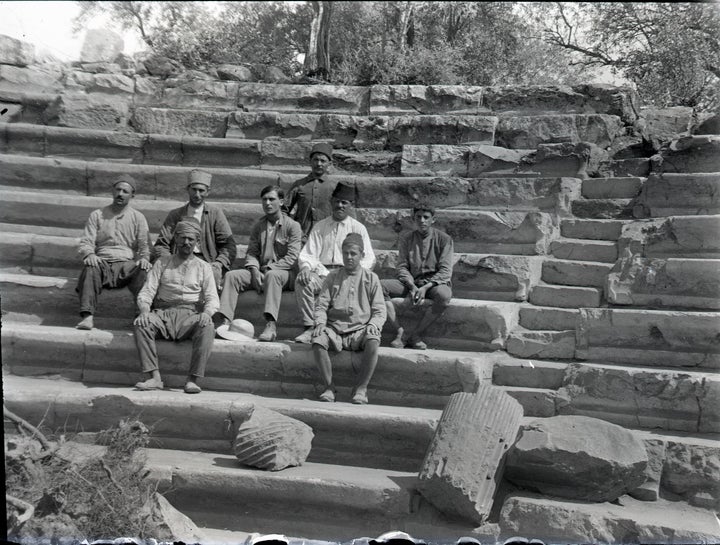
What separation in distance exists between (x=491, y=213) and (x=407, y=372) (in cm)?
226

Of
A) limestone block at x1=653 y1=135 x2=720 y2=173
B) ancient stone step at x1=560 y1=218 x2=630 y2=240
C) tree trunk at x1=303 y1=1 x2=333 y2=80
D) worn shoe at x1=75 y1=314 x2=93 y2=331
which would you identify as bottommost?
worn shoe at x1=75 y1=314 x2=93 y2=331

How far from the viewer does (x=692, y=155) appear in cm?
730

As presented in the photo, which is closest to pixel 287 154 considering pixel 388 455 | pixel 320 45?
pixel 320 45

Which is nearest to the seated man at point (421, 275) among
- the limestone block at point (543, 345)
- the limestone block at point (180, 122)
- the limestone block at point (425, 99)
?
the limestone block at point (543, 345)

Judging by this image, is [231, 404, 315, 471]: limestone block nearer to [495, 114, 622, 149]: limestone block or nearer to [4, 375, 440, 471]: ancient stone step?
[4, 375, 440, 471]: ancient stone step

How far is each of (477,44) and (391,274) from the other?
5367 mm

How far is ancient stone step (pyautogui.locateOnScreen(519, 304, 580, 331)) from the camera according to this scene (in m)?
6.32

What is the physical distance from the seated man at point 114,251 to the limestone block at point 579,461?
12.6 feet

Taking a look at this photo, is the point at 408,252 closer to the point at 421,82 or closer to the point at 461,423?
the point at 461,423

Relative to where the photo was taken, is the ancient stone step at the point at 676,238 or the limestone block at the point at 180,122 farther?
the limestone block at the point at 180,122

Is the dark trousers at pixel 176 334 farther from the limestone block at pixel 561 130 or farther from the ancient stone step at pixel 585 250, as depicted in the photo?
the limestone block at pixel 561 130

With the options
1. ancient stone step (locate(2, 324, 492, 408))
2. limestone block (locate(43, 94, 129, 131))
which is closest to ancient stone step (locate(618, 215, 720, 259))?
ancient stone step (locate(2, 324, 492, 408))

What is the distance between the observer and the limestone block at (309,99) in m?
9.63

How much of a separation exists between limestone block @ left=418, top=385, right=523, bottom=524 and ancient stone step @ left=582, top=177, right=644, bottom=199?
355 cm
